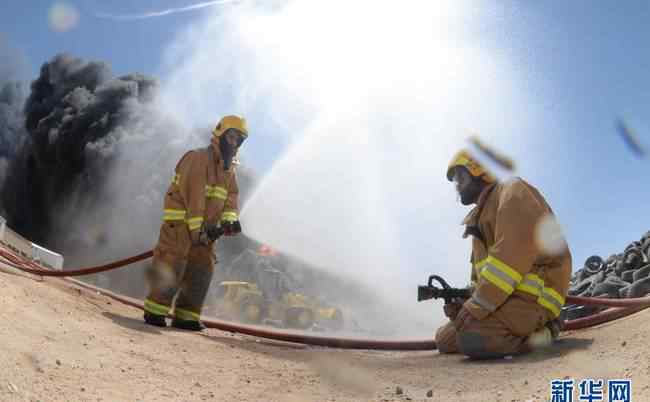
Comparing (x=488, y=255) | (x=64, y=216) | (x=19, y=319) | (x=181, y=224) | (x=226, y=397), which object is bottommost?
(x=226, y=397)

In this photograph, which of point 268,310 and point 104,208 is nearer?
point 268,310

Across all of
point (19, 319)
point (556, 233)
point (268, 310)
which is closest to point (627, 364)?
point (556, 233)

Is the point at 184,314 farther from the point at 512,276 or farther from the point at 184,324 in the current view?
the point at 512,276

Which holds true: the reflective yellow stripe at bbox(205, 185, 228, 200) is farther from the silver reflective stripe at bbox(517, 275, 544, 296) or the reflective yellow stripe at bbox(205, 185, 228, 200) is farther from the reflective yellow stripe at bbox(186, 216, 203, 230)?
the silver reflective stripe at bbox(517, 275, 544, 296)

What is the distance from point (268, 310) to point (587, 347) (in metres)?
11.0

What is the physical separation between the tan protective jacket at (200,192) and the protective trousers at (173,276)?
6.3 inches

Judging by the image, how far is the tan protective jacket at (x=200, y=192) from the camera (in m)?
5.92

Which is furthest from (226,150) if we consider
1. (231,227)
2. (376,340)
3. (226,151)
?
(376,340)

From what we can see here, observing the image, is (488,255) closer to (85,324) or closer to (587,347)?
(587,347)

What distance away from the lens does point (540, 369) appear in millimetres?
3846

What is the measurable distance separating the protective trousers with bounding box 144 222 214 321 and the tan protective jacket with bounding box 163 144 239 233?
159mm

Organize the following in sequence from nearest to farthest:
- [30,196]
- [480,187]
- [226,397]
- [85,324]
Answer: [226,397]
[85,324]
[480,187]
[30,196]

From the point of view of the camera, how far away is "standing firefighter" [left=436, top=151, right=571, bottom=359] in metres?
4.37

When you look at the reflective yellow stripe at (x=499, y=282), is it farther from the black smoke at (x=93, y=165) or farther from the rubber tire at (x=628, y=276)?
the black smoke at (x=93, y=165)
